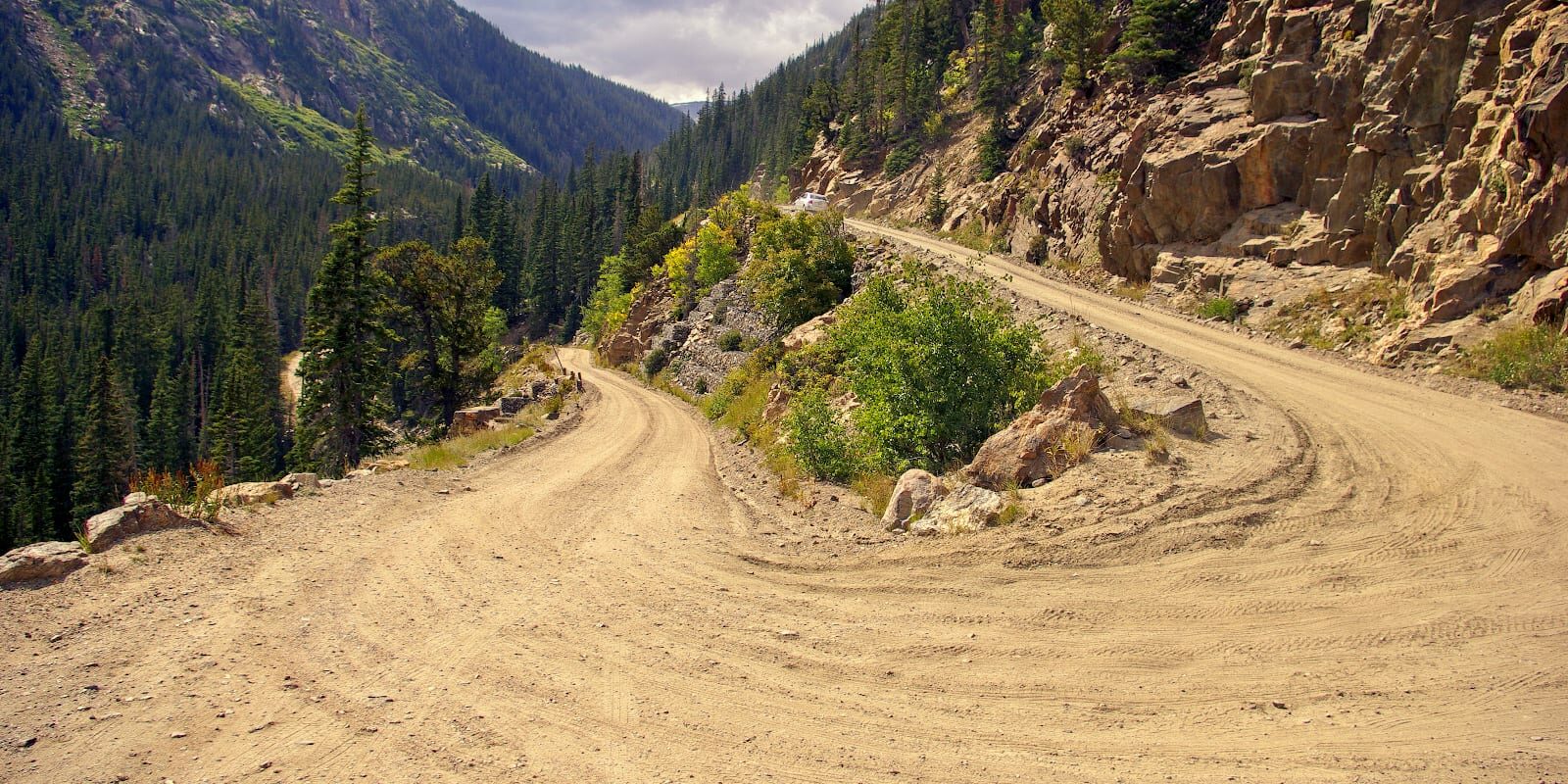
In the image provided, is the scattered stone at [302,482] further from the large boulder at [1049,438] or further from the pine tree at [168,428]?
the pine tree at [168,428]

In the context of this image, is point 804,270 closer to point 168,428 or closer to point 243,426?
point 243,426

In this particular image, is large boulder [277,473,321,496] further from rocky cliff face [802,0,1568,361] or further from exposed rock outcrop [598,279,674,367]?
exposed rock outcrop [598,279,674,367]

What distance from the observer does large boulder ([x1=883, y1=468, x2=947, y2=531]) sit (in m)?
10.2

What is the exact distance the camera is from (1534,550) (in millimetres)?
7484

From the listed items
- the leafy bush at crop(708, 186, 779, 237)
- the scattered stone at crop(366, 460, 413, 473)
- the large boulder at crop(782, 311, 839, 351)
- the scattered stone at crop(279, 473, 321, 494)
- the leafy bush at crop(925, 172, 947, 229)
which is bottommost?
the scattered stone at crop(366, 460, 413, 473)

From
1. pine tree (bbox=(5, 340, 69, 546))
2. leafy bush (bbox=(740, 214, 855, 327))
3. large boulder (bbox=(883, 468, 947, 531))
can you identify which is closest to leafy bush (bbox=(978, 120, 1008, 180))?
leafy bush (bbox=(740, 214, 855, 327))

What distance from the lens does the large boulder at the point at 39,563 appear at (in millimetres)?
7977

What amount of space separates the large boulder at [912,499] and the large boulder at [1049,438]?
0.55 metres

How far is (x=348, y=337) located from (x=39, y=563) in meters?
19.2

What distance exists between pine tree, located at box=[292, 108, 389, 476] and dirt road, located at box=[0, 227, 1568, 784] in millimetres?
17084

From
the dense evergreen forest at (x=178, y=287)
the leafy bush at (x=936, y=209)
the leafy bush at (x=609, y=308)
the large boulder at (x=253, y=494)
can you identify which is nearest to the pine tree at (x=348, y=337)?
the dense evergreen forest at (x=178, y=287)

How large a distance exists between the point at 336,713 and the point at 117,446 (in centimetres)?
6094

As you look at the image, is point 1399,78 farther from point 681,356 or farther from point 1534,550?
point 681,356

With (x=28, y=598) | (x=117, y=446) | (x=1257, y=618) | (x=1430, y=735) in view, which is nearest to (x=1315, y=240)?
(x=1257, y=618)
